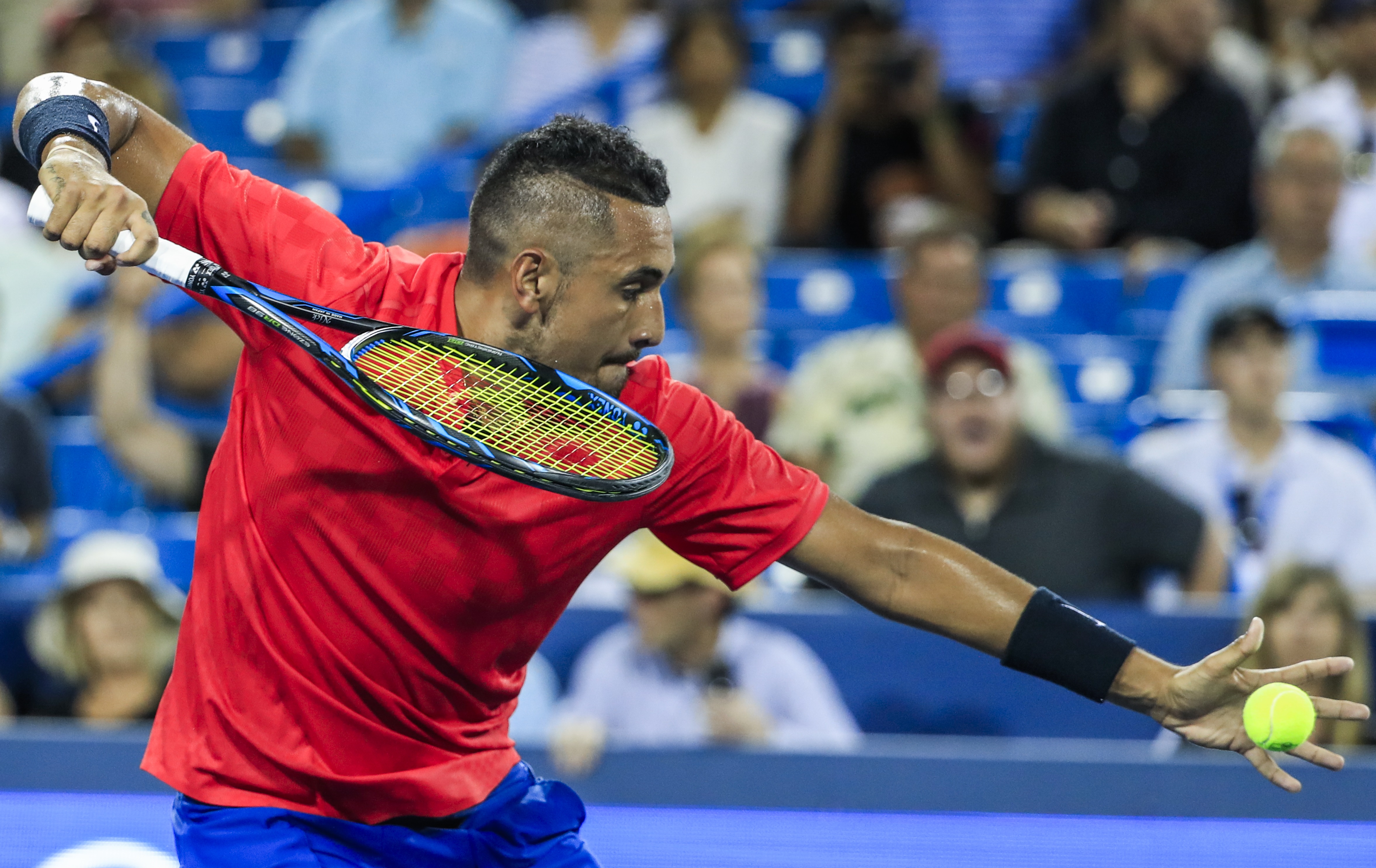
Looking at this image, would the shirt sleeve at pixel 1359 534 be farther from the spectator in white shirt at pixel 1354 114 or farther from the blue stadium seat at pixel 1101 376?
the spectator in white shirt at pixel 1354 114

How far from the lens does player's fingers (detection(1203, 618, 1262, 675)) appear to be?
2365 mm

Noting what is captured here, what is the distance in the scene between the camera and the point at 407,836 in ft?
8.17

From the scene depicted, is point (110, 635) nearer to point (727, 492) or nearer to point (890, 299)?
point (727, 492)

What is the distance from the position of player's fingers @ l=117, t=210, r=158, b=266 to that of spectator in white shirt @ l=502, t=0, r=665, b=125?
5523 mm

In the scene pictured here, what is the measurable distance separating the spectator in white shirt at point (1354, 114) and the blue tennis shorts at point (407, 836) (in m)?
4.62

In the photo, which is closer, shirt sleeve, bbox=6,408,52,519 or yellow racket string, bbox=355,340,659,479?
yellow racket string, bbox=355,340,659,479

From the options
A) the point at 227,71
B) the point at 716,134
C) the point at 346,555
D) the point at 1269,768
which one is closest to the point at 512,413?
the point at 346,555

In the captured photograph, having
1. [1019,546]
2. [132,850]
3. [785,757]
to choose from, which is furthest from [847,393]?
Result: [132,850]

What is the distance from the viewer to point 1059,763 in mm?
3615

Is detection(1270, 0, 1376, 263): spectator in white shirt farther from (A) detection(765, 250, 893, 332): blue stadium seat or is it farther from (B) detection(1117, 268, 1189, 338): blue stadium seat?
(A) detection(765, 250, 893, 332): blue stadium seat

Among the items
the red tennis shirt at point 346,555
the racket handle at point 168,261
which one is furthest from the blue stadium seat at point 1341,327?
the racket handle at point 168,261

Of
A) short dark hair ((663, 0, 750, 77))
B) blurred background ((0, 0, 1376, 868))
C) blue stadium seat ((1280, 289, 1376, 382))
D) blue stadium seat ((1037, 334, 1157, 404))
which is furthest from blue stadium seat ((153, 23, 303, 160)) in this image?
blue stadium seat ((1280, 289, 1376, 382))

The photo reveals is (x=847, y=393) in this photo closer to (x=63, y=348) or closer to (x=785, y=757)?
(x=785, y=757)

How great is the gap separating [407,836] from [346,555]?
0.44m
